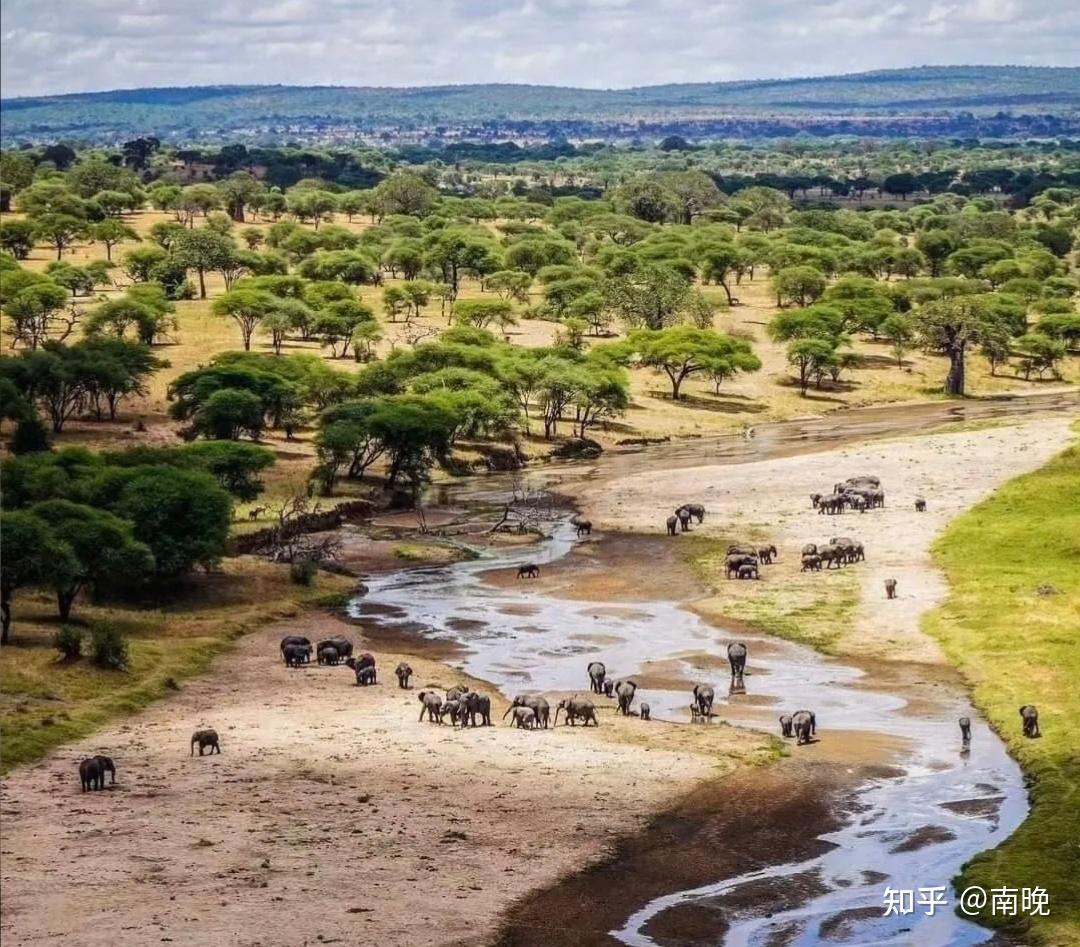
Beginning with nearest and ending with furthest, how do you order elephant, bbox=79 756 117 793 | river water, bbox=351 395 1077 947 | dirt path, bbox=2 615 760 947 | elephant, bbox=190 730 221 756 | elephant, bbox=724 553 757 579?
dirt path, bbox=2 615 760 947
river water, bbox=351 395 1077 947
elephant, bbox=79 756 117 793
elephant, bbox=190 730 221 756
elephant, bbox=724 553 757 579

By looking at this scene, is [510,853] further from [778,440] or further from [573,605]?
[778,440]

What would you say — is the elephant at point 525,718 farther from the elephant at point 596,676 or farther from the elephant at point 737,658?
the elephant at point 737,658

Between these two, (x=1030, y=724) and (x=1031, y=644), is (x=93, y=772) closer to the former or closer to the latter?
(x=1030, y=724)

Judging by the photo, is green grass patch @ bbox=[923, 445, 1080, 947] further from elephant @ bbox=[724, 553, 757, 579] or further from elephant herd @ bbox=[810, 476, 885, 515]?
elephant @ bbox=[724, 553, 757, 579]

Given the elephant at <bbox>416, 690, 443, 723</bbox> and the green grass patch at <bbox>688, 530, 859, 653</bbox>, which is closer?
the elephant at <bbox>416, 690, 443, 723</bbox>

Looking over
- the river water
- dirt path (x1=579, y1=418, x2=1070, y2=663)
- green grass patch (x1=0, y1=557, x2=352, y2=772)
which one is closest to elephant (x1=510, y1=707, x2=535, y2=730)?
the river water

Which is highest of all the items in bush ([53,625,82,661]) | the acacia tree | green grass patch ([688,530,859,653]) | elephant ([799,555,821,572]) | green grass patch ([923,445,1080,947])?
the acacia tree

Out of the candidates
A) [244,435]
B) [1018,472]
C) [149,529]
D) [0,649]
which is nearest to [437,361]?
[244,435]
